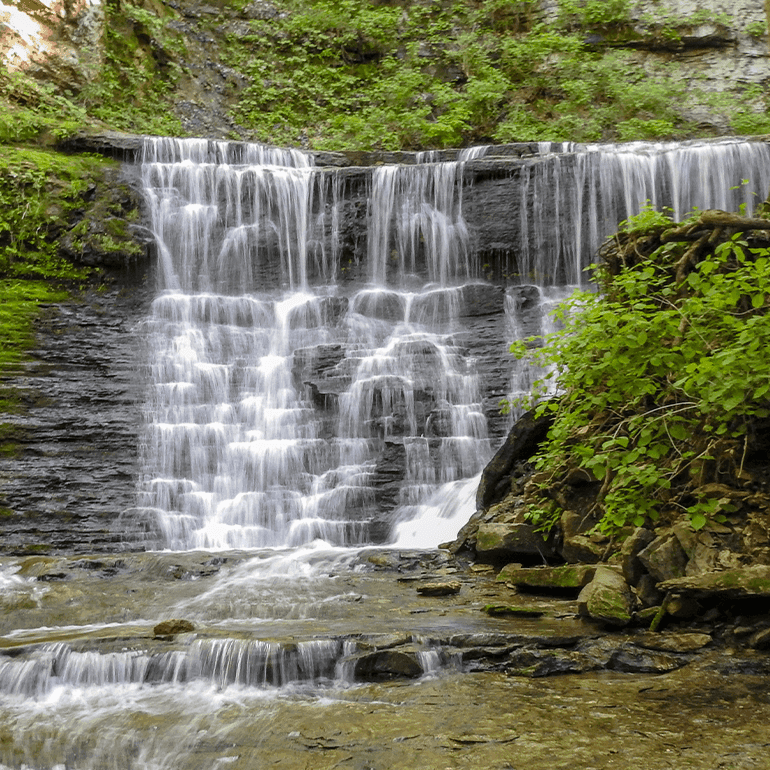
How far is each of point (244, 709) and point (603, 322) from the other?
368 centimetres

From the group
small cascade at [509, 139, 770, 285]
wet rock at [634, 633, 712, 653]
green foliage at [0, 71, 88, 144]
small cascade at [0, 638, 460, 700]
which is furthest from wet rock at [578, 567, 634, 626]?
green foliage at [0, 71, 88, 144]

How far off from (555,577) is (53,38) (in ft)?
58.5

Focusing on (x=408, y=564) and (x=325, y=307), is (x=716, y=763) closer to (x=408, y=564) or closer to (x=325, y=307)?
(x=408, y=564)

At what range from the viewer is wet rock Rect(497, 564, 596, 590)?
6.00 metres

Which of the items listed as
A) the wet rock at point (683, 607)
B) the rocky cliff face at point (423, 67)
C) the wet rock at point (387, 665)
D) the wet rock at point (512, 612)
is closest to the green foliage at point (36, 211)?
the rocky cliff face at point (423, 67)

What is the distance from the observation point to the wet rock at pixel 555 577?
6.00m

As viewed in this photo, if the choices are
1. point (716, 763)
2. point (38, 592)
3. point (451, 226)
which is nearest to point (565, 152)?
point (451, 226)

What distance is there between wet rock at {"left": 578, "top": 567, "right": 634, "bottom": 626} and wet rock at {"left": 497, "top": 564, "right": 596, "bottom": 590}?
466 mm

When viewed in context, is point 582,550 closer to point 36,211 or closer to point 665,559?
point 665,559

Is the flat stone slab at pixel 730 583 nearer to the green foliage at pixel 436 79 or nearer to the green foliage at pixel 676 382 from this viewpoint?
the green foliage at pixel 676 382

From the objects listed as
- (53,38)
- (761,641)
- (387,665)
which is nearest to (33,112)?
(53,38)

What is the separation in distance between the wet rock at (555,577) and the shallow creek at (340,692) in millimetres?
154

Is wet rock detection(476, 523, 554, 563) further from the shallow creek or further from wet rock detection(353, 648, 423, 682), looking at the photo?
wet rock detection(353, 648, 423, 682)

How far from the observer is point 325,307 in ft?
47.5
